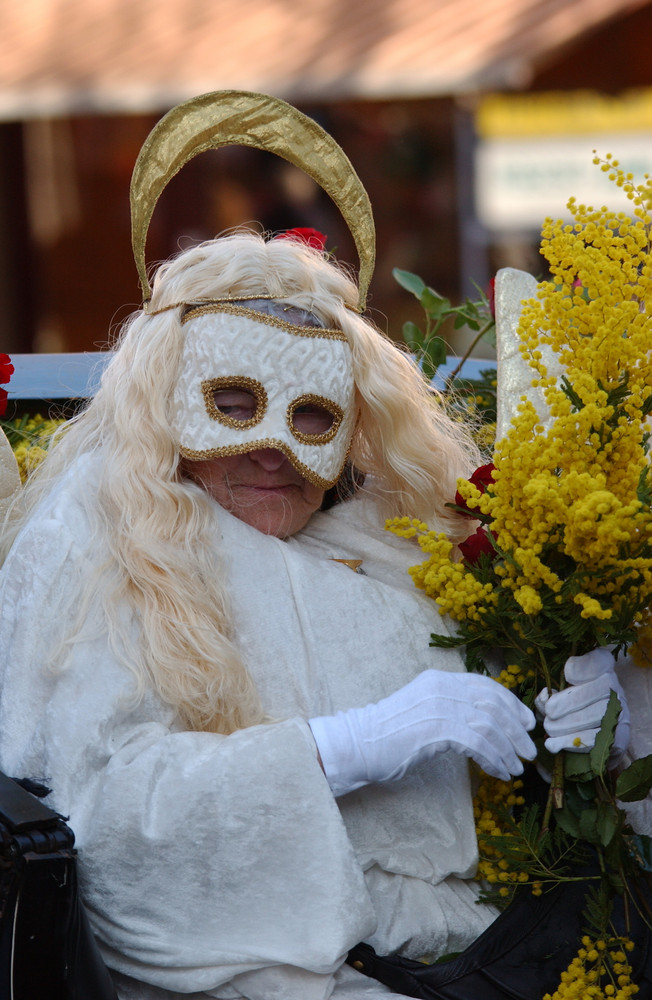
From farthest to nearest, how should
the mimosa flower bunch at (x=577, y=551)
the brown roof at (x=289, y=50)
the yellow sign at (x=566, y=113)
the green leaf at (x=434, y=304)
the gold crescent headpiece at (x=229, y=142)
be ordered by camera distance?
the yellow sign at (x=566, y=113)
the brown roof at (x=289, y=50)
the green leaf at (x=434, y=304)
the gold crescent headpiece at (x=229, y=142)
the mimosa flower bunch at (x=577, y=551)

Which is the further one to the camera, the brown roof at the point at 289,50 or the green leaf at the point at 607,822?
the brown roof at the point at 289,50

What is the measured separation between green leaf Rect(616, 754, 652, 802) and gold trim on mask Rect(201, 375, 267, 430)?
892 mm

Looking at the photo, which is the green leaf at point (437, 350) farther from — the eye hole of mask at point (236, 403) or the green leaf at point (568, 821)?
the green leaf at point (568, 821)

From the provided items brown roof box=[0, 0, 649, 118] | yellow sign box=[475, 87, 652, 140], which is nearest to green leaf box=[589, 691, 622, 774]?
brown roof box=[0, 0, 649, 118]

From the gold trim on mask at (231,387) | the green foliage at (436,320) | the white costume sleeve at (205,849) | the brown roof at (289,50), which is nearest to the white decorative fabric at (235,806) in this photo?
the white costume sleeve at (205,849)

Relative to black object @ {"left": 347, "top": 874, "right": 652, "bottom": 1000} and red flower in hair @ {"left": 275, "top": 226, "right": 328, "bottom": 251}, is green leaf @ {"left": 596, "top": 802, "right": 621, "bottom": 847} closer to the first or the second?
black object @ {"left": 347, "top": 874, "right": 652, "bottom": 1000}

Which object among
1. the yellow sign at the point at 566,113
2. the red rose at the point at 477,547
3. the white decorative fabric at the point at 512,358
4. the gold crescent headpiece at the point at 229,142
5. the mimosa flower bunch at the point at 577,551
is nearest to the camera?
the mimosa flower bunch at the point at 577,551

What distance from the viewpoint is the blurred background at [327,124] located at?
600cm

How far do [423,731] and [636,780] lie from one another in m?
0.35

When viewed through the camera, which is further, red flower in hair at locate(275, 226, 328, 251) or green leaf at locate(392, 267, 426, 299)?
green leaf at locate(392, 267, 426, 299)

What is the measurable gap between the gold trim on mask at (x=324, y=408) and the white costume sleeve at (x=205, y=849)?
1.84ft

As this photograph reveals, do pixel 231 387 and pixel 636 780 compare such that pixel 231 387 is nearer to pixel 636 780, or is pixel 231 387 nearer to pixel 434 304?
pixel 636 780

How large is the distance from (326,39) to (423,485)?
4.21 m

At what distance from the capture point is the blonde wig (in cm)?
209
